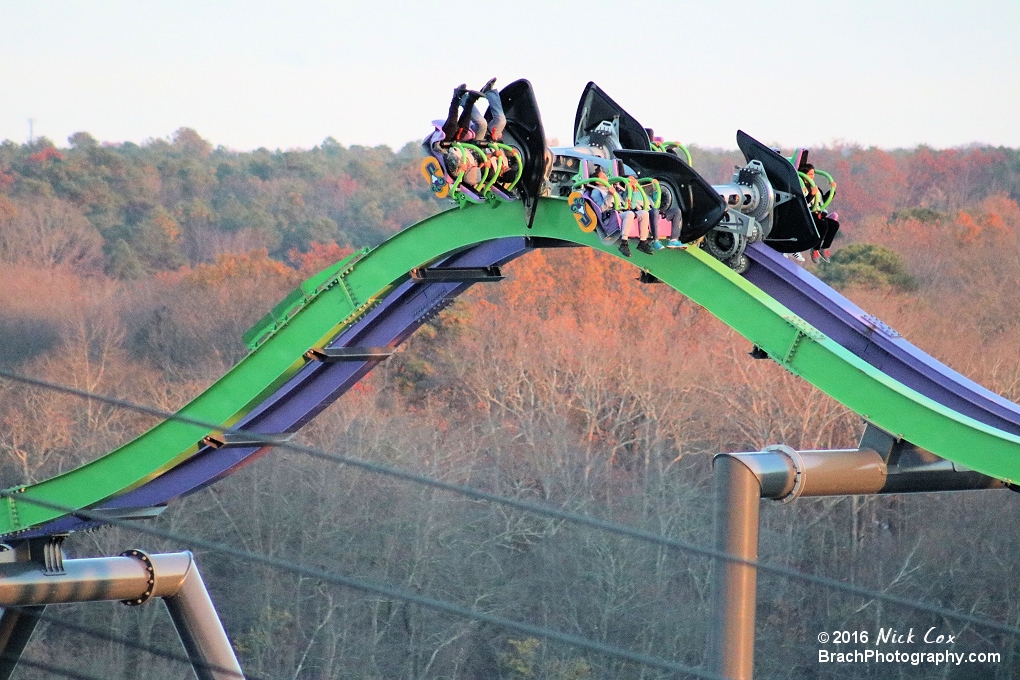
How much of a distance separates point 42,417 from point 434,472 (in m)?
8.36

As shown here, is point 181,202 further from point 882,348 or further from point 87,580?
point 882,348

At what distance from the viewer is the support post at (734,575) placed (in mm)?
5199

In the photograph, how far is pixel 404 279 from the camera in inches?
261

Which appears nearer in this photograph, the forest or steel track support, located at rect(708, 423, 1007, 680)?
steel track support, located at rect(708, 423, 1007, 680)

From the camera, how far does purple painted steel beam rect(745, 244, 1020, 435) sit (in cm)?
563

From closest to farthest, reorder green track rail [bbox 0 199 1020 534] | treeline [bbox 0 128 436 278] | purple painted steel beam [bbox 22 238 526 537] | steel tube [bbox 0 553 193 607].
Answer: green track rail [bbox 0 199 1020 534]
steel tube [bbox 0 553 193 607]
purple painted steel beam [bbox 22 238 526 537]
treeline [bbox 0 128 436 278]

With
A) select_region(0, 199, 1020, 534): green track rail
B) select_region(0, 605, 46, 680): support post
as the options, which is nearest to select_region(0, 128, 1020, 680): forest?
select_region(0, 605, 46, 680): support post

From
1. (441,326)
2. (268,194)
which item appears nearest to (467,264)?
(441,326)

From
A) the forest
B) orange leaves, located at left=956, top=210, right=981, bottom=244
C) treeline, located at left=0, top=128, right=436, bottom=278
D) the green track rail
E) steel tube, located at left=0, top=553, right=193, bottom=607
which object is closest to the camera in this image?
the green track rail

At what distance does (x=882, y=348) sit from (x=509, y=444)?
77.1ft

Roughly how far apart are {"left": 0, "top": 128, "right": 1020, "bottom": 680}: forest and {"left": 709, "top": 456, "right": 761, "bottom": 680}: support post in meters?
18.8

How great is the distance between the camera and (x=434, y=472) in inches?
1101

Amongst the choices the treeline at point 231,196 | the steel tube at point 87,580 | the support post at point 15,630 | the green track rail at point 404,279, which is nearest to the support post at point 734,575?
the green track rail at point 404,279

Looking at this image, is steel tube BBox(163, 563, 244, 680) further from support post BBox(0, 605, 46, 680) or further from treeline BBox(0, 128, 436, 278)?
treeline BBox(0, 128, 436, 278)
